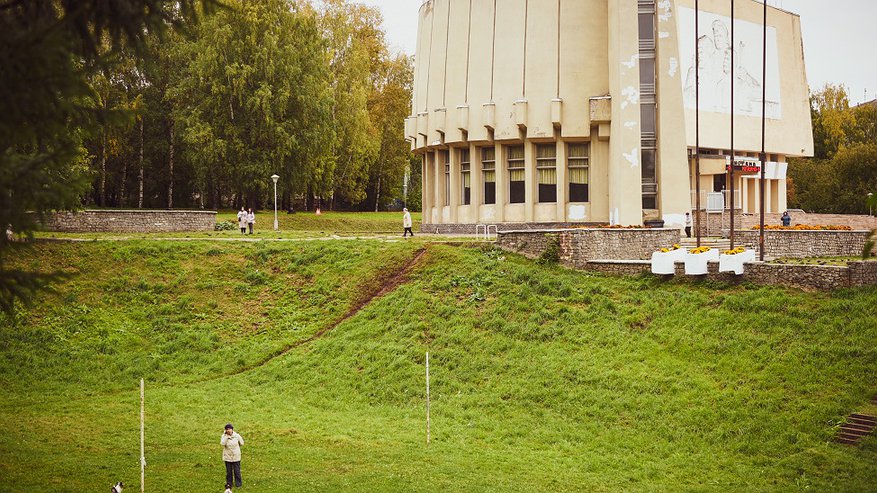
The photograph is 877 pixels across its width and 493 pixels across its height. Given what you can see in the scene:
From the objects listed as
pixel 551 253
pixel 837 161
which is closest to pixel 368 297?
pixel 551 253

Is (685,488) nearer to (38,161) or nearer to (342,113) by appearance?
(38,161)

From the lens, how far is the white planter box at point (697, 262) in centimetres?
2684

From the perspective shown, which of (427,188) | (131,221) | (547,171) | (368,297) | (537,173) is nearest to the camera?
(368,297)

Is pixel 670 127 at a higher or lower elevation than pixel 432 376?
higher

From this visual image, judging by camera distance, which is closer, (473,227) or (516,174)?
(516,174)

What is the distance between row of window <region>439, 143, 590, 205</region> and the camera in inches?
1667

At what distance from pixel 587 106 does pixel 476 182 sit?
7191 millimetres

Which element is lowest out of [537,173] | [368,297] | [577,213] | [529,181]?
[368,297]

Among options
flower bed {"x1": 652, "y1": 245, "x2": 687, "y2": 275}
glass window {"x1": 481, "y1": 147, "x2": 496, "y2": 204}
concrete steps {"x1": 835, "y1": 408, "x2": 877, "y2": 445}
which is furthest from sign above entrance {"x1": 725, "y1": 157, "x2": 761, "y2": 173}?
concrete steps {"x1": 835, "y1": 408, "x2": 877, "y2": 445}

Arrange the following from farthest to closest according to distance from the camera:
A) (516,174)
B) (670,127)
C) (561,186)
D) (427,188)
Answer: (427,188)
(516,174)
(561,186)
(670,127)

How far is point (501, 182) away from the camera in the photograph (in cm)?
4394

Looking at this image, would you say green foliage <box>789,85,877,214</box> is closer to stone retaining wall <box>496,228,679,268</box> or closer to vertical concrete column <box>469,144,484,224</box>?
vertical concrete column <box>469,144,484,224</box>

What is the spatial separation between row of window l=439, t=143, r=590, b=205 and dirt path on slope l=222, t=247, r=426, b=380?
10955mm

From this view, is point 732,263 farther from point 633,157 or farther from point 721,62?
point 721,62
